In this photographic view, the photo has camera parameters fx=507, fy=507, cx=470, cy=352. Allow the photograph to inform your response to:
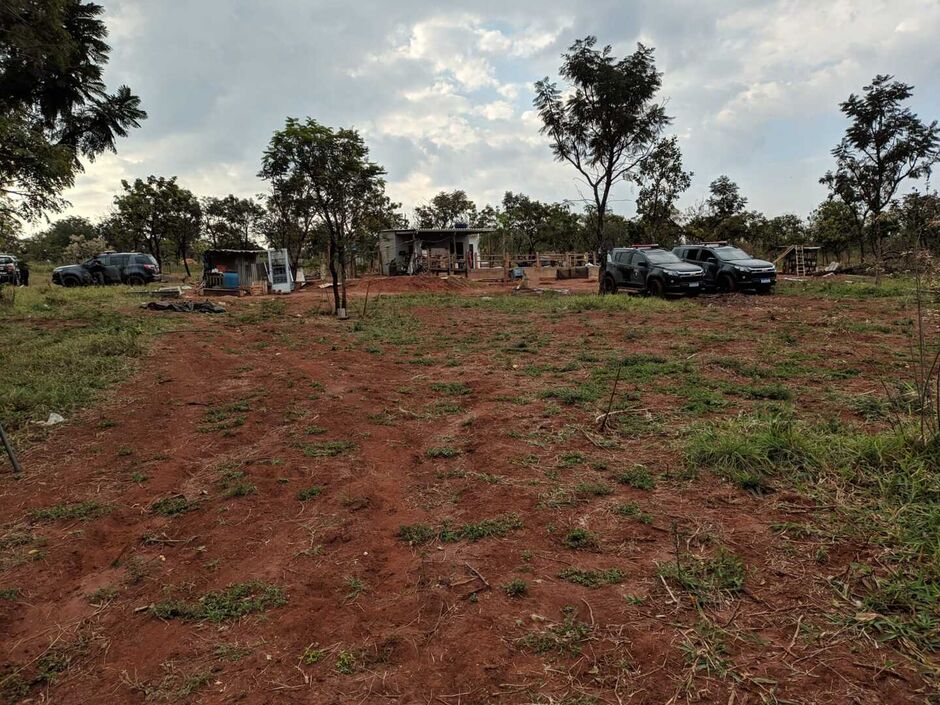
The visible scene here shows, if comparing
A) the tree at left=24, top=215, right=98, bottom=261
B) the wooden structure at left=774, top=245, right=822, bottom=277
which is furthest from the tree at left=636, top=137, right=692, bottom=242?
the tree at left=24, top=215, right=98, bottom=261

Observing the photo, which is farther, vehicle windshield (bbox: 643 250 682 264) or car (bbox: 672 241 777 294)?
vehicle windshield (bbox: 643 250 682 264)

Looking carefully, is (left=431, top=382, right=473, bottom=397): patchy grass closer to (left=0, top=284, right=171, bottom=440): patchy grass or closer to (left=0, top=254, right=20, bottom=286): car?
(left=0, top=284, right=171, bottom=440): patchy grass

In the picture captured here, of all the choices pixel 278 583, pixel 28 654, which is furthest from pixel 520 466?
pixel 28 654

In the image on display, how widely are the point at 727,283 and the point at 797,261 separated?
46.4 ft

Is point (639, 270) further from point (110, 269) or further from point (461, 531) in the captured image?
point (110, 269)

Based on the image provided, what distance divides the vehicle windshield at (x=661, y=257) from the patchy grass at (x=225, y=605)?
1671cm

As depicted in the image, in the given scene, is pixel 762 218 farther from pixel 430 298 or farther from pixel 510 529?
pixel 510 529

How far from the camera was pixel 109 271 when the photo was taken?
2430cm

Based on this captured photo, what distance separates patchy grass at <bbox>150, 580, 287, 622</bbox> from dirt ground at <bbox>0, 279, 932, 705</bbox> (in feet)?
0.16

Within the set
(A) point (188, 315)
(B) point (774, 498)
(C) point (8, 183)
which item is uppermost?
(C) point (8, 183)

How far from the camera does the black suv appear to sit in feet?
53.4

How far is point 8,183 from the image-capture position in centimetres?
1023

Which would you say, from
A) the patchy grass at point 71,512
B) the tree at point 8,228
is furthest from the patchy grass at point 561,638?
the tree at point 8,228

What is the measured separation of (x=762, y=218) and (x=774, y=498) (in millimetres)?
38495
